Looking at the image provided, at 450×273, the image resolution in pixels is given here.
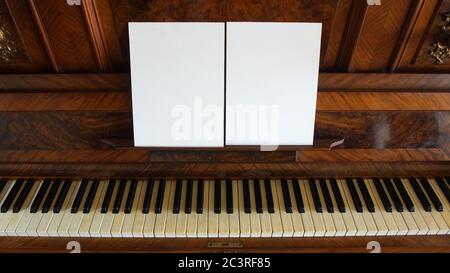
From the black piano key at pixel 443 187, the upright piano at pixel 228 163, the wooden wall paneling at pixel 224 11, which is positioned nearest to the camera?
the wooden wall paneling at pixel 224 11

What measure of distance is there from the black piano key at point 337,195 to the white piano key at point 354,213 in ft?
0.07

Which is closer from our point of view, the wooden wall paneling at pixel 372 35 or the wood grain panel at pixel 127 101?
the wooden wall paneling at pixel 372 35

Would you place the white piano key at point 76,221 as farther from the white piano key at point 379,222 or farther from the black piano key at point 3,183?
the white piano key at point 379,222

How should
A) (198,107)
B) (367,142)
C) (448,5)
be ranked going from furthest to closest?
1. (367,142)
2. (198,107)
3. (448,5)

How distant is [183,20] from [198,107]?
0.33 m

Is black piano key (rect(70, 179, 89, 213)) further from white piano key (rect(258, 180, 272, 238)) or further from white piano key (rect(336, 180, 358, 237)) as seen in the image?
white piano key (rect(336, 180, 358, 237))

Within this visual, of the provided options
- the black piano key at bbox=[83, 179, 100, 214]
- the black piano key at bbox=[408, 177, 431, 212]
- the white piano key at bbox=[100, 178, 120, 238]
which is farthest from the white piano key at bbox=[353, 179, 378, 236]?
the black piano key at bbox=[83, 179, 100, 214]

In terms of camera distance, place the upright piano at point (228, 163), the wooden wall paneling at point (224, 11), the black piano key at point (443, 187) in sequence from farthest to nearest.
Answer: the black piano key at point (443, 187)
the upright piano at point (228, 163)
the wooden wall paneling at point (224, 11)

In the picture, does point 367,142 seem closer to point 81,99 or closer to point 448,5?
point 448,5

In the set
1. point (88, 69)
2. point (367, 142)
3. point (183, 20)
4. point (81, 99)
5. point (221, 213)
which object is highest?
point (183, 20)

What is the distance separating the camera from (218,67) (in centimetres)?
134

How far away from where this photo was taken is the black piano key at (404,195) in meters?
1.45

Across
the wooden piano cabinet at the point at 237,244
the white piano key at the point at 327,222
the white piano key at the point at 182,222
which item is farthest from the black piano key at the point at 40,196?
the white piano key at the point at 327,222
